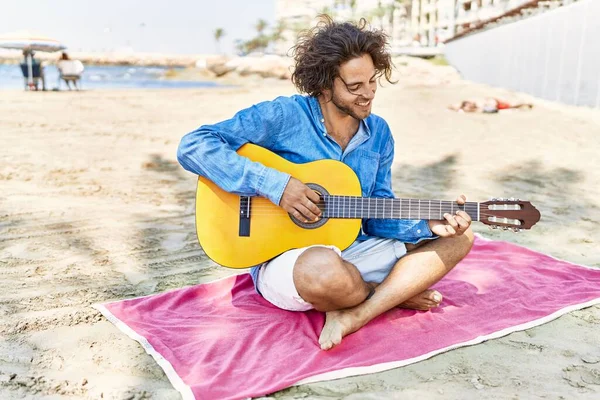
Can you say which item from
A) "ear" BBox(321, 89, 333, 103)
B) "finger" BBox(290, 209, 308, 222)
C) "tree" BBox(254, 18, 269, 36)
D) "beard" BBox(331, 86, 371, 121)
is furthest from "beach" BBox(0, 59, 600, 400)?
"tree" BBox(254, 18, 269, 36)

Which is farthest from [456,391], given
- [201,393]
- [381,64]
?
[381,64]

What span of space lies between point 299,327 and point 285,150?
892 mm

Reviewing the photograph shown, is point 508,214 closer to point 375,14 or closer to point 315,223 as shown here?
point 315,223

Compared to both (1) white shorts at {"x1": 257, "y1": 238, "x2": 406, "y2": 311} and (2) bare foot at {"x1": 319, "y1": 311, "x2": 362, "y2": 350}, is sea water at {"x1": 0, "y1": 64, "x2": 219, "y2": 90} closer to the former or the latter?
(1) white shorts at {"x1": 257, "y1": 238, "x2": 406, "y2": 311}

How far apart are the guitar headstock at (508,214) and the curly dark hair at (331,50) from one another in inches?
35.7

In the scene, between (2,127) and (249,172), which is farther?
(2,127)

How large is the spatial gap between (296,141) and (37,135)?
7016 mm

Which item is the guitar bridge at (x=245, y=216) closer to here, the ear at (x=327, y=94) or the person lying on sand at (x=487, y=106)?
the ear at (x=327, y=94)

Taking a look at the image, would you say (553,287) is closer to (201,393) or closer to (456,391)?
(456,391)

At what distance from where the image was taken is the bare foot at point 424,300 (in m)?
3.13

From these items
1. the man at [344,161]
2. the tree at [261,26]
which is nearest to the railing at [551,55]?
the man at [344,161]

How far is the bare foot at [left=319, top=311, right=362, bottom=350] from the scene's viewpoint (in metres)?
2.71

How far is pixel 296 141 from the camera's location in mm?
3004

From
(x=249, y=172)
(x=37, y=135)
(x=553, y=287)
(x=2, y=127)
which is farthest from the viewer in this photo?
(x=2, y=127)
